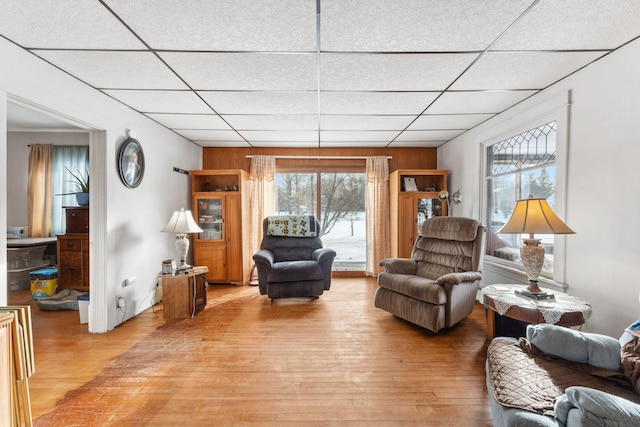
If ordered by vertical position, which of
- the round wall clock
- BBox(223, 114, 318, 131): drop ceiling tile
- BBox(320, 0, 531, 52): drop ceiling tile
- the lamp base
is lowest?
the lamp base

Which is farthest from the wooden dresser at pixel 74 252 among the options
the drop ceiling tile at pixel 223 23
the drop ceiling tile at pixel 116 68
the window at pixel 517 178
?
the window at pixel 517 178

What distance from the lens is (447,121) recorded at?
3637 mm

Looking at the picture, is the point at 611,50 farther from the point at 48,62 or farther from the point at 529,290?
the point at 48,62

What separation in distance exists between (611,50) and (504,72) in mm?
645

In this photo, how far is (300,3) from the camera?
1550 mm

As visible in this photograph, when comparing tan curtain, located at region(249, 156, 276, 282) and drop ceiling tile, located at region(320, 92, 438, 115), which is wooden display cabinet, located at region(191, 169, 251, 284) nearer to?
tan curtain, located at region(249, 156, 276, 282)

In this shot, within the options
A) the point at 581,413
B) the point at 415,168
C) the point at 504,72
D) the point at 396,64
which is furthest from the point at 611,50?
the point at 415,168

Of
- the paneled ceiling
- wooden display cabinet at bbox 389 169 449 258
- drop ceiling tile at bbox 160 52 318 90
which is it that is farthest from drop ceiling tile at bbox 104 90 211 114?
wooden display cabinet at bbox 389 169 449 258

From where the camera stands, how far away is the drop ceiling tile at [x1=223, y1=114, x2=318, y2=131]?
3.44m

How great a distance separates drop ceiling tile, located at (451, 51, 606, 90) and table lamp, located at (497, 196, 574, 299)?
1.05m

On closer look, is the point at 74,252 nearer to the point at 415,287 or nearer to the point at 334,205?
the point at 334,205

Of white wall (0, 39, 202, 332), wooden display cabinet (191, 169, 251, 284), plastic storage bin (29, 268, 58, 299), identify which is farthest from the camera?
wooden display cabinet (191, 169, 251, 284)

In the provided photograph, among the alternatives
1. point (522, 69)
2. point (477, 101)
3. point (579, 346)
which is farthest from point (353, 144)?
point (579, 346)

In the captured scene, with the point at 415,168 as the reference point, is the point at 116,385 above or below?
below
